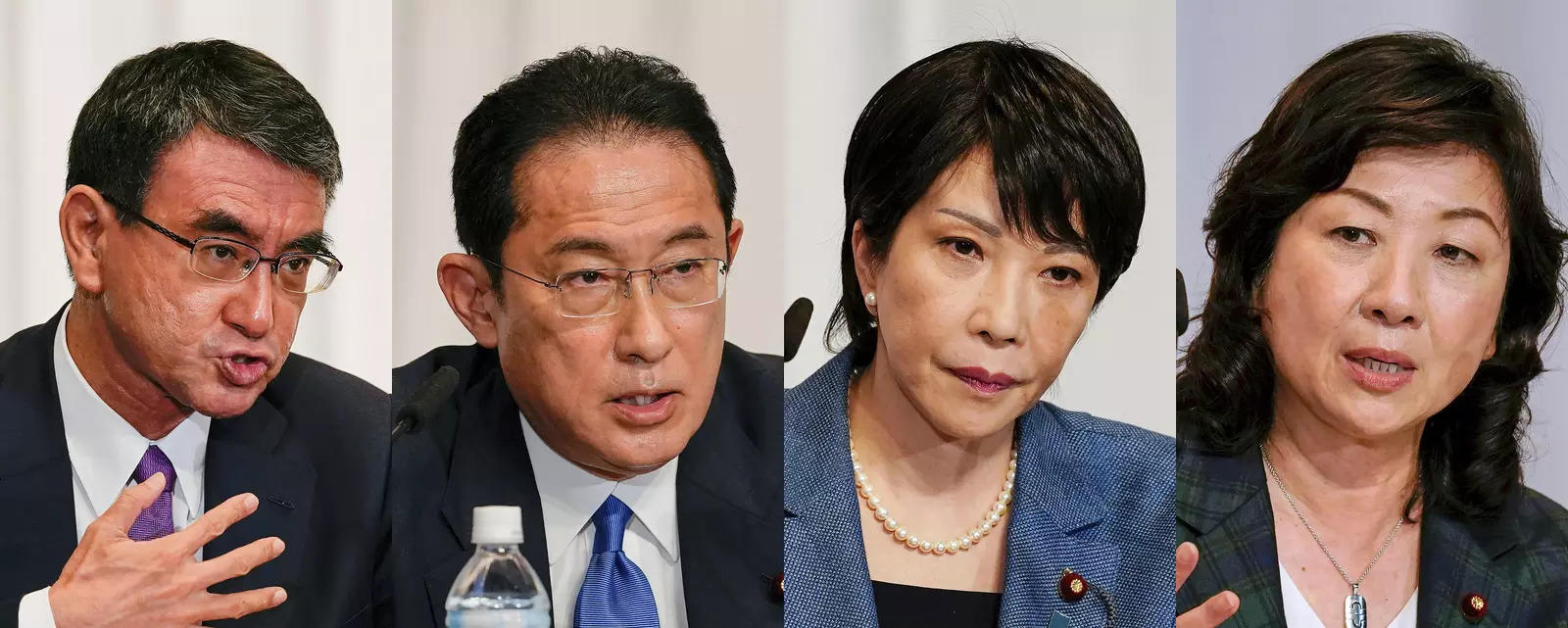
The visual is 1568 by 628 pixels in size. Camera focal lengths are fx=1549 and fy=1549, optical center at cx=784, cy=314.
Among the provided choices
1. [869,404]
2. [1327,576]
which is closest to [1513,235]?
[1327,576]

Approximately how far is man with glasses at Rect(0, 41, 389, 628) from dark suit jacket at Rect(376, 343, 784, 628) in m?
0.12

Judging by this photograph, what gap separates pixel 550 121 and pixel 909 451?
75cm

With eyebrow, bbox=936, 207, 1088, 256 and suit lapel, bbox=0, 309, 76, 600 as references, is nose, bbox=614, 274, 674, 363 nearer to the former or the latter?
eyebrow, bbox=936, 207, 1088, 256

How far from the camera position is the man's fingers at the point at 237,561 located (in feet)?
7.52

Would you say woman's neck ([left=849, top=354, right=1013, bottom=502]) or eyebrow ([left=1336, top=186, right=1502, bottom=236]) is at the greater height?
eyebrow ([left=1336, top=186, right=1502, bottom=236])

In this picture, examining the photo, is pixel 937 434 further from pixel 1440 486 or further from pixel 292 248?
pixel 292 248

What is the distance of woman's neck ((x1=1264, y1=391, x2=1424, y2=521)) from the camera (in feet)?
8.37

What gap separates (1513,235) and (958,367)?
963mm

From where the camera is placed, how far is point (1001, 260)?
2.32m

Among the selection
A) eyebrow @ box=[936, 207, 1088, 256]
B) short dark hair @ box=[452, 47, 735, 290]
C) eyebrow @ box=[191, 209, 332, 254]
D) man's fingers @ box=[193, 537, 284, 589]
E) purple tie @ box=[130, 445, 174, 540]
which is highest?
short dark hair @ box=[452, 47, 735, 290]

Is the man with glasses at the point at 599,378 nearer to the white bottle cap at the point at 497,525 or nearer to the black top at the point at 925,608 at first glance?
the white bottle cap at the point at 497,525

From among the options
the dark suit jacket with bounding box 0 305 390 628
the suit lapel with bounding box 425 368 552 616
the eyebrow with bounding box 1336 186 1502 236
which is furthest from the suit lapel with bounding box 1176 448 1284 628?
the dark suit jacket with bounding box 0 305 390 628

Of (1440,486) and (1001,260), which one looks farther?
(1440,486)

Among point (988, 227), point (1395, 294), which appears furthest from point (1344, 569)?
point (988, 227)
